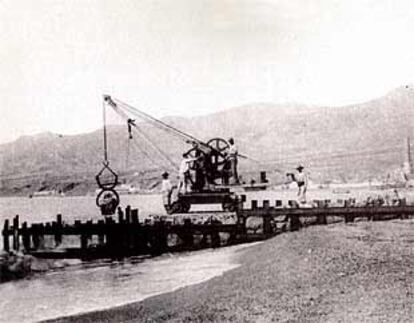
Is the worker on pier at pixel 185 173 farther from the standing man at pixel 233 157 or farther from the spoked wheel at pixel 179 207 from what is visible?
the standing man at pixel 233 157

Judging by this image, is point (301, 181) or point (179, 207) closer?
point (301, 181)

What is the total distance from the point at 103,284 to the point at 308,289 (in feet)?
27.2

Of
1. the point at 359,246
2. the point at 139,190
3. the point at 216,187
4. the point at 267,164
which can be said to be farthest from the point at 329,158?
the point at 359,246

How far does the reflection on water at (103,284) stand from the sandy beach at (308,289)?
3.99 feet

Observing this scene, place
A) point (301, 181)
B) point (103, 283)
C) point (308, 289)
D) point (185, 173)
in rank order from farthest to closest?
1. point (185, 173)
2. point (301, 181)
3. point (103, 283)
4. point (308, 289)

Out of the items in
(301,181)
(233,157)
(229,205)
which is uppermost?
(233,157)

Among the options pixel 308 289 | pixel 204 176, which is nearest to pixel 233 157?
pixel 204 176

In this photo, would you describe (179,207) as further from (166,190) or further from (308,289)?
(308,289)

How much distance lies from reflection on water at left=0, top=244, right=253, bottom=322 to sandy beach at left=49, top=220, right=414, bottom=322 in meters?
1.22

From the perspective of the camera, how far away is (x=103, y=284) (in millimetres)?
18016

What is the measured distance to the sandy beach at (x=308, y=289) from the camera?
377 inches

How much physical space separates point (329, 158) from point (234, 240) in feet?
246

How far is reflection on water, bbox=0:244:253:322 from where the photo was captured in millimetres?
14805

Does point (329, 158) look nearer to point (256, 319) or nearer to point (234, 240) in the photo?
point (234, 240)
